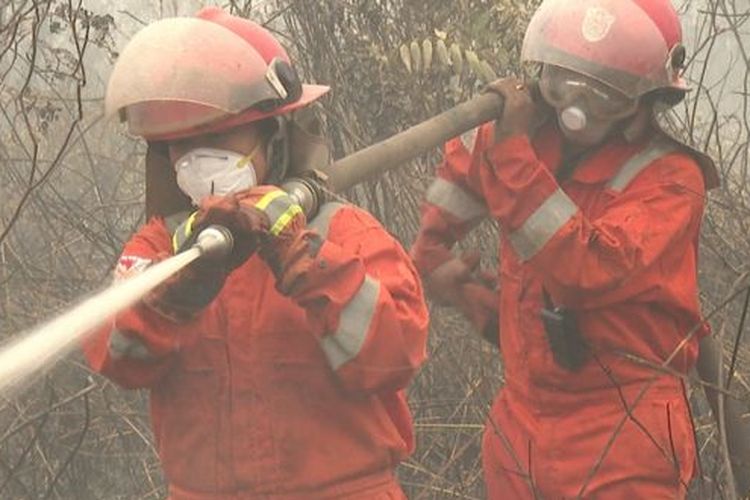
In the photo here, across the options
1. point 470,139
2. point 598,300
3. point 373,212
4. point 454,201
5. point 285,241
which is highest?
point 285,241

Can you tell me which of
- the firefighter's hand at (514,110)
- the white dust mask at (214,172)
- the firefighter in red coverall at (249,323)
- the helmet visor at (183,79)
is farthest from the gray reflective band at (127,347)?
the firefighter's hand at (514,110)

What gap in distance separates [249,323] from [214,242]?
1.35 feet

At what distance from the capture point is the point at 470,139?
12.3 feet

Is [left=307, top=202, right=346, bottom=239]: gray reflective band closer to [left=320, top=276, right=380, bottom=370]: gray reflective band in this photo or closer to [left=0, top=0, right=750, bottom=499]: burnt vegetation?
[left=320, top=276, right=380, bottom=370]: gray reflective band

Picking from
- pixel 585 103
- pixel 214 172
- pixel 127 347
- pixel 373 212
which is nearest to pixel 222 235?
pixel 214 172

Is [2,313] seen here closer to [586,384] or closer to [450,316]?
[450,316]

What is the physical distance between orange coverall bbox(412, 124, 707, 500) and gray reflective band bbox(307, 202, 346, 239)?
56cm

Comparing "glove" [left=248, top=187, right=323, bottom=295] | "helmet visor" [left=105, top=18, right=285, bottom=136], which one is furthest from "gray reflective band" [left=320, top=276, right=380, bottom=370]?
"helmet visor" [left=105, top=18, right=285, bottom=136]

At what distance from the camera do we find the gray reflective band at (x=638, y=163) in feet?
11.3

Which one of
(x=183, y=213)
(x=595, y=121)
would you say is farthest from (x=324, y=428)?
(x=595, y=121)

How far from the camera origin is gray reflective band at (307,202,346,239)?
113 inches

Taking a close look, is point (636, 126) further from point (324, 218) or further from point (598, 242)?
point (324, 218)

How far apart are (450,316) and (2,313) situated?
1.62 metres

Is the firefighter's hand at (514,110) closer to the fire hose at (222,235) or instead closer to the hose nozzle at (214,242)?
the fire hose at (222,235)
